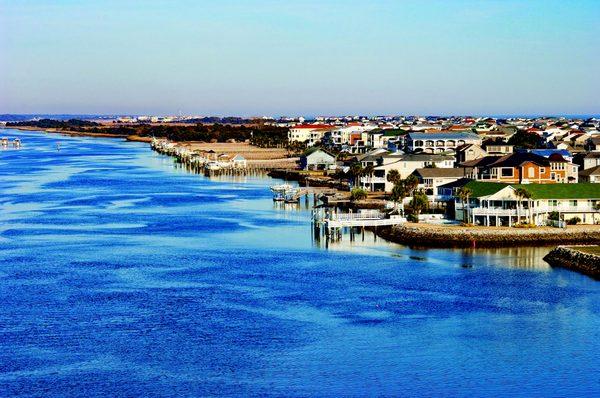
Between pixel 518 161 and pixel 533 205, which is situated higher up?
pixel 518 161

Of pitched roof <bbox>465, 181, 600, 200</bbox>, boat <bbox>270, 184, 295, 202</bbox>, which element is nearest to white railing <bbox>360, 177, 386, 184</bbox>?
boat <bbox>270, 184, 295, 202</bbox>

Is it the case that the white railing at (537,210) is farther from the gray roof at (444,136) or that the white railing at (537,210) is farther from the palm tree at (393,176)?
the gray roof at (444,136)

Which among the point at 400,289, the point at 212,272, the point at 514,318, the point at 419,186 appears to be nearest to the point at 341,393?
the point at 514,318

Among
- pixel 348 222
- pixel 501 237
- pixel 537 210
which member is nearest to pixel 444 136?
pixel 537 210

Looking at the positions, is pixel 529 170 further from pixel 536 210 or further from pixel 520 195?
pixel 520 195

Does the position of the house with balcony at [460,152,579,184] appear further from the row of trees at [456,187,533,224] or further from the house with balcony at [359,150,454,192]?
the house with balcony at [359,150,454,192]

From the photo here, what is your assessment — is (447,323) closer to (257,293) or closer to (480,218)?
(257,293)

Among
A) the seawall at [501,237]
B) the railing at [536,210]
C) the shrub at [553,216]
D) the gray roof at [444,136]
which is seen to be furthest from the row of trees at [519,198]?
the gray roof at [444,136]
